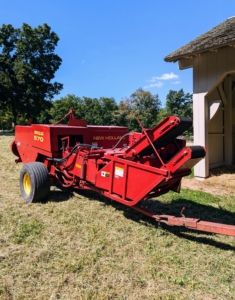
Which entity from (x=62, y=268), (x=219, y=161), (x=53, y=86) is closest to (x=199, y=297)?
(x=62, y=268)

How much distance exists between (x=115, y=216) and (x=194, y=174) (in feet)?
13.0

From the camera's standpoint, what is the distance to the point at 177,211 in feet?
14.4

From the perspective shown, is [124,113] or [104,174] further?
[124,113]

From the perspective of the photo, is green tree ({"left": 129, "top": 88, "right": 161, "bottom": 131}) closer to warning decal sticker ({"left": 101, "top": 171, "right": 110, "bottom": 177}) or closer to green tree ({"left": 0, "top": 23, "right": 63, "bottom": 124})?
green tree ({"left": 0, "top": 23, "right": 63, "bottom": 124})

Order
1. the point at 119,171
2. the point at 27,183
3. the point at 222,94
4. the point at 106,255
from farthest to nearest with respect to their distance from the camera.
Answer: the point at 222,94 → the point at 27,183 → the point at 119,171 → the point at 106,255

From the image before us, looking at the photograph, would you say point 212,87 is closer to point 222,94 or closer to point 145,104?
point 222,94

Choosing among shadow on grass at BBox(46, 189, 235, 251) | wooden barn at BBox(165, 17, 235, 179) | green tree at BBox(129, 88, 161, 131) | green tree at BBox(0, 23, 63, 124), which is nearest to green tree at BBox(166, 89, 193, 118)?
green tree at BBox(129, 88, 161, 131)

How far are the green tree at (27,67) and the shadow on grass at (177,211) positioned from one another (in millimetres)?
25991

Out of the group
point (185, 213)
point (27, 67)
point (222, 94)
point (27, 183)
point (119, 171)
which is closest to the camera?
point (119, 171)

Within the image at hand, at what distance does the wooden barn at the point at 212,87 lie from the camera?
626 cm

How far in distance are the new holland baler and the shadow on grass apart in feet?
0.93

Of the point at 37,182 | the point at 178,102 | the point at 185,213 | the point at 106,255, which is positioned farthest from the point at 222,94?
the point at 178,102

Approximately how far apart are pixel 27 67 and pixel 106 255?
1147 inches

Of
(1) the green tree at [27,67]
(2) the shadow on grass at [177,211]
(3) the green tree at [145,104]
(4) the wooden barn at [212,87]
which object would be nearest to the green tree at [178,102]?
(3) the green tree at [145,104]
